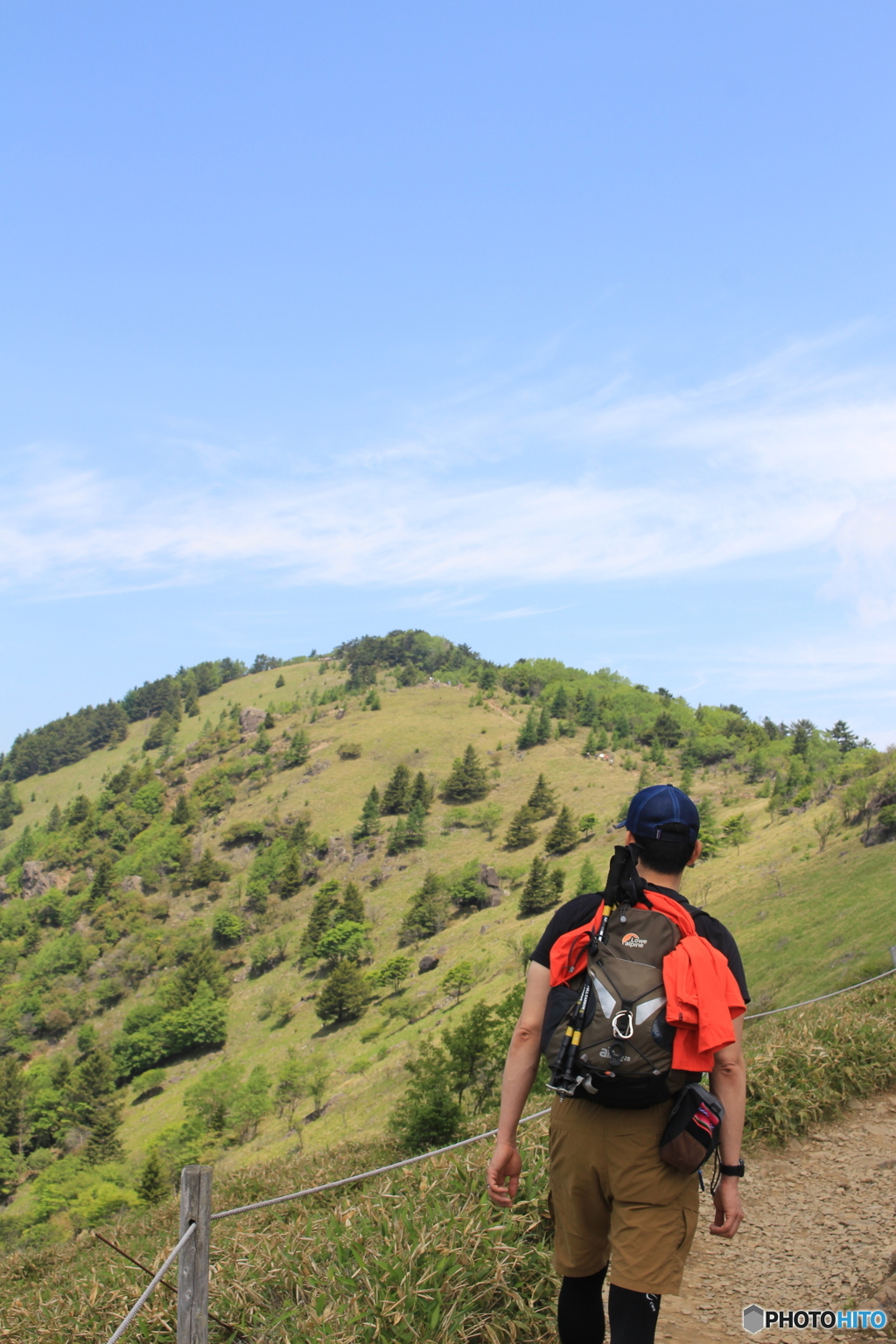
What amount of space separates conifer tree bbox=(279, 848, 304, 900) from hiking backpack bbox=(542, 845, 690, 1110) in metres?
99.3

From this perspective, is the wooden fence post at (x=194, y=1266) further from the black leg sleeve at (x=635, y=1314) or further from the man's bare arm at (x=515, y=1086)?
the black leg sleeve at (x=635, y=1314)

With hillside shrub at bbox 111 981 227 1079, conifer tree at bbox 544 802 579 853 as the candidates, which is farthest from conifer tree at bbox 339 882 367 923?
conifer tree at bbox 544 802 579 853

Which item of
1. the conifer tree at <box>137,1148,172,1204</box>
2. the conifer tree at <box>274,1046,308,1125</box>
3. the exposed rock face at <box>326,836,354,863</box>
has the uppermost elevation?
the exposed rock face at <box>326,836,354,863</box>

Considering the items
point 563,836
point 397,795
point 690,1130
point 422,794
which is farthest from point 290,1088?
point 690,1130

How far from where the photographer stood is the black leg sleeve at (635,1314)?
7.66 ft

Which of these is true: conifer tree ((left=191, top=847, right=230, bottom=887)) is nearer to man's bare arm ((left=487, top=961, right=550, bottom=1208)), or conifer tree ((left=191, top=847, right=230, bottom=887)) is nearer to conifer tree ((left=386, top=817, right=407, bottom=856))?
conifer tree ((left=386, top=817, right=407, bottom=856))

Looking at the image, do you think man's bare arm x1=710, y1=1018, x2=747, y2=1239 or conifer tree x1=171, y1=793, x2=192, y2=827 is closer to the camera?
man's bare arm x1=710, y1=1018, x2=747, y2=1239

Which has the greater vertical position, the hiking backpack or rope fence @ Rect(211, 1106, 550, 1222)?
the hiking backpack

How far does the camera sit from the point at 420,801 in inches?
4193

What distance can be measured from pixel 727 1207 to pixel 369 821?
103 metres

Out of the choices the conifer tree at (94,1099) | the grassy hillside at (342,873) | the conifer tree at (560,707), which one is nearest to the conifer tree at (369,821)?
the grassy hillside at (342,873)

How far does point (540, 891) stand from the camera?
66625 millimetres

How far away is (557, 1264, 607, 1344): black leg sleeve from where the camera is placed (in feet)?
8.55

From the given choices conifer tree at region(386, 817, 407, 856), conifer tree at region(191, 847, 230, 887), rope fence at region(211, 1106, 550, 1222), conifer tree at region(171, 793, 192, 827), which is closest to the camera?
rope fence at region(211, 1106, 550, 1222)
